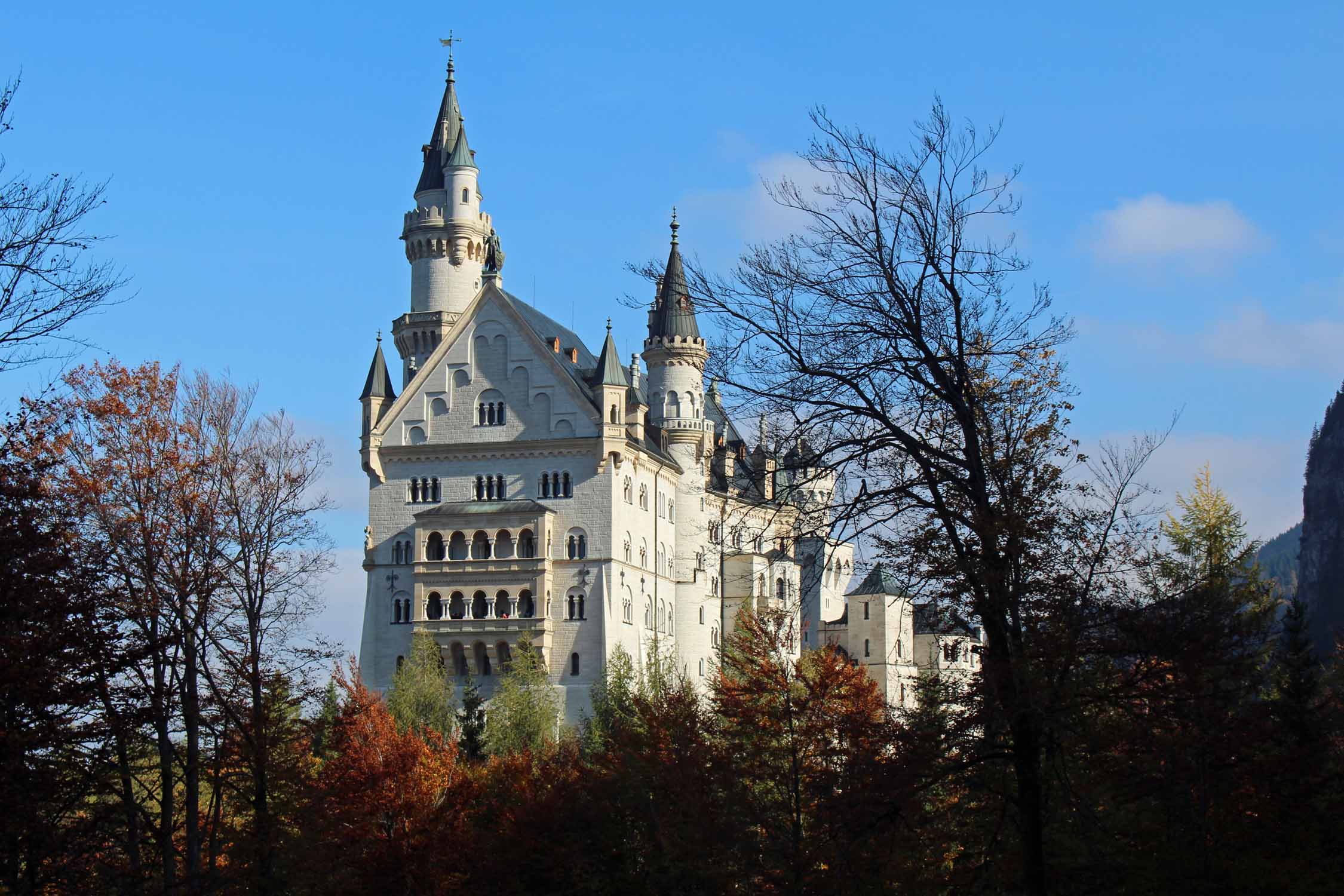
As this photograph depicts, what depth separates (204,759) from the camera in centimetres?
3734

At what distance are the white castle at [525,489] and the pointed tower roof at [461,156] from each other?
0.43 feet

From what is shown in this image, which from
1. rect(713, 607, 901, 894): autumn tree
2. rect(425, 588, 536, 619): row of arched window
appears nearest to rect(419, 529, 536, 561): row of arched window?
rect(425, 588, 536, 619): row of arched window

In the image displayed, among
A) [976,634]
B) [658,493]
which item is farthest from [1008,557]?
[658,493]

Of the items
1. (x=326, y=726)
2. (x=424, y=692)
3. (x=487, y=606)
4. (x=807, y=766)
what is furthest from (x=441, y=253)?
(x=807, y=766)

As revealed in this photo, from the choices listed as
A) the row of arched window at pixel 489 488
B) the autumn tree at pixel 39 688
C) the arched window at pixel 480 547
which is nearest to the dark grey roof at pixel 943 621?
the autumn tree at pixel 39 688

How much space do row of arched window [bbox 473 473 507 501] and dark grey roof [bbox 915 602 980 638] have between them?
225 ft

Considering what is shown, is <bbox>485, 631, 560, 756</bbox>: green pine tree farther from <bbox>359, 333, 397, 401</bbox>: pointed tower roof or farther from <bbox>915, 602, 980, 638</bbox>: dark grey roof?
<bbox>915, 602, 980, 638</bbox>: dark grey roof

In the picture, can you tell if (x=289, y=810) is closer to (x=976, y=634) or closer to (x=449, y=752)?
(x=449, y=752)

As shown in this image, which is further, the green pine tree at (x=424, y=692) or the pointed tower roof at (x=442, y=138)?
the pointed tower roof at (x=442, y=138)

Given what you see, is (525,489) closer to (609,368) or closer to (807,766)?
(609,368)

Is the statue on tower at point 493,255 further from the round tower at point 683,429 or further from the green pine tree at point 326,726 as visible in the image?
the green pine tree at point 326,726

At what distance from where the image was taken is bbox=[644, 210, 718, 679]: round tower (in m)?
98.3

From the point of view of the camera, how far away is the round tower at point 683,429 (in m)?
98.3

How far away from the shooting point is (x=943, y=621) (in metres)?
23.0
